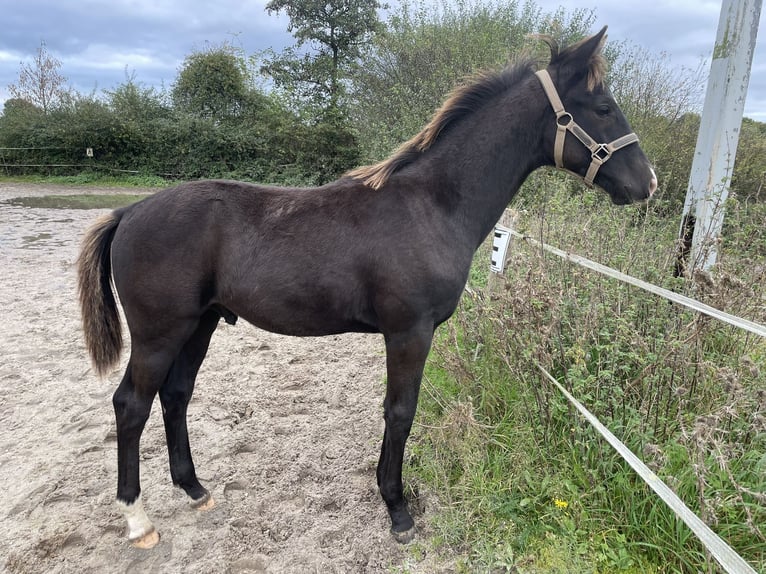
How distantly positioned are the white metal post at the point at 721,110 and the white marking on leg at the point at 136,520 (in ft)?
10.5

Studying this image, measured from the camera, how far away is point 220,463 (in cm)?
274

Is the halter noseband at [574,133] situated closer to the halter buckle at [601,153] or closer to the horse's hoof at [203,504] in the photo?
the halter buckle at [601,153]

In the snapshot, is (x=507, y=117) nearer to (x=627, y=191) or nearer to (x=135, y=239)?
(x=627, y=191)

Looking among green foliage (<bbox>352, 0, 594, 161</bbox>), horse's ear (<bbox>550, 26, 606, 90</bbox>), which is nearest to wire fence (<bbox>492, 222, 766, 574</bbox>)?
horse's ear (<bbox>550, 26, 606, 90</bbox>)

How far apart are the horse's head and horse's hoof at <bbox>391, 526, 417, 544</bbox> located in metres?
1.98

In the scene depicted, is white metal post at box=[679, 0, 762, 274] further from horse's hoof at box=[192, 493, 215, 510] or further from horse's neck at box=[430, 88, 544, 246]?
horse's hoof at box=[192, 493, 215, 510]

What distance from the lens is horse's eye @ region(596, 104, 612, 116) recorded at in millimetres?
1999

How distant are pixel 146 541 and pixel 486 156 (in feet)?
8.22

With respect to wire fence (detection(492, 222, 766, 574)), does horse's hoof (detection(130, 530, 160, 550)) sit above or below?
below

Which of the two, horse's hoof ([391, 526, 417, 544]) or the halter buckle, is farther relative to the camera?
horse's hoof ([391, 526, 417, 544])

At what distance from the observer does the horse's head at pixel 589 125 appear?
1981 mm

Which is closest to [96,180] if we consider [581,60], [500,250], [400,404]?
[500,250]

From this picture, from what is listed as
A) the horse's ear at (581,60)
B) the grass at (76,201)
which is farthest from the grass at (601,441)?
the grass at (76,201)

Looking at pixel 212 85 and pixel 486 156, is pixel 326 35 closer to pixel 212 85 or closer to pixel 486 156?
pixel 212 85
